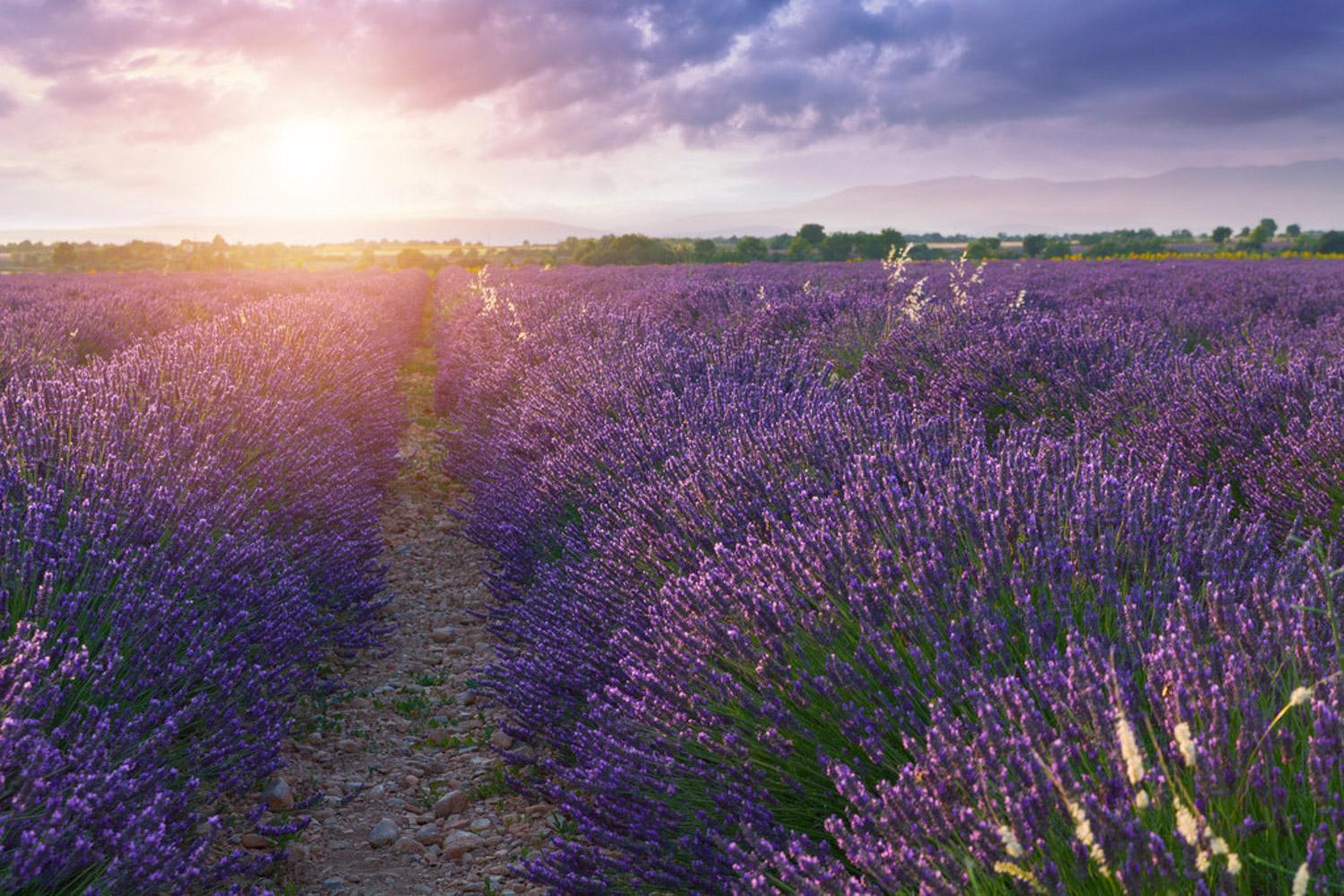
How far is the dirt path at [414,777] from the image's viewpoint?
2215mm

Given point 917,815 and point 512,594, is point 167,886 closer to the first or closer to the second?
point 917,815

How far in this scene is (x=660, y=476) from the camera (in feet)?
9.59

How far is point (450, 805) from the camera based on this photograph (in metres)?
2.52

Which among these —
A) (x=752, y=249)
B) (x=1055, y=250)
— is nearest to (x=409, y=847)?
(x=752, y=249)

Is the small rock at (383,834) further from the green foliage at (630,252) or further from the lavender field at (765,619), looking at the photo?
the green foliage at (630,252)

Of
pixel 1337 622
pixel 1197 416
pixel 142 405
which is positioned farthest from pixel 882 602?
pixel 142 405

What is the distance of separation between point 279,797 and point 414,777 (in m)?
0.42

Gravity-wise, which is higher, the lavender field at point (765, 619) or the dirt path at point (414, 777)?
the lavender field at point (765, 619)

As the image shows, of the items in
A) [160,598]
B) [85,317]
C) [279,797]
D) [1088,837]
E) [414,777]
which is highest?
[85,317]

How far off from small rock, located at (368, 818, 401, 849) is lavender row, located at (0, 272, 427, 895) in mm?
358

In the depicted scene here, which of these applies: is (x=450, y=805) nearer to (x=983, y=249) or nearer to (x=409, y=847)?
(x=409, y=847)

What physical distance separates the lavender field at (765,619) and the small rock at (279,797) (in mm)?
59

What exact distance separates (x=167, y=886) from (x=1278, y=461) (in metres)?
3.39

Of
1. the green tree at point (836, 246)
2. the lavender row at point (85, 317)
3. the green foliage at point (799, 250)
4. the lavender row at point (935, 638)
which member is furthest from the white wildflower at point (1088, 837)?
the green tree at point (836, 246)
